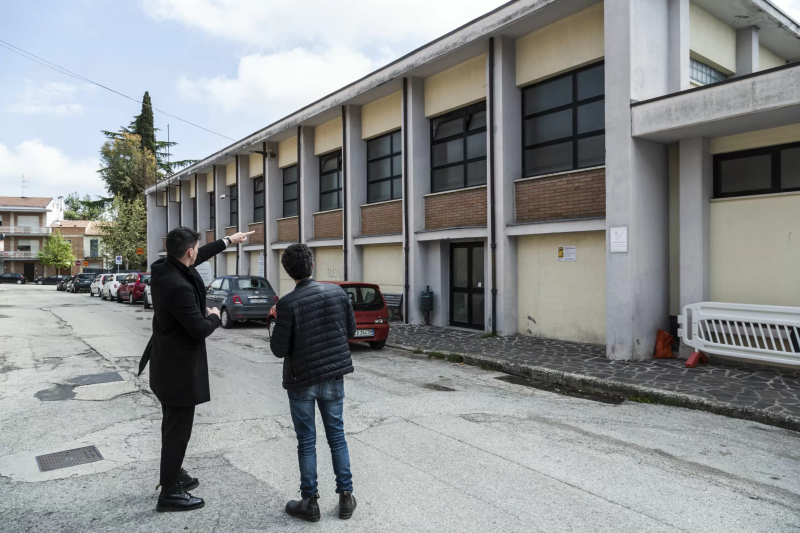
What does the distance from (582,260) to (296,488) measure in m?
8.64

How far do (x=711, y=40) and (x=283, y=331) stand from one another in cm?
1152

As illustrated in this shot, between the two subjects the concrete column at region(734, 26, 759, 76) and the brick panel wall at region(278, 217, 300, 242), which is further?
the brick panel wall at region(278, 217, 300, 242)

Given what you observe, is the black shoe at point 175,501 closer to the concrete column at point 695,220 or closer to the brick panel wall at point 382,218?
the concrete column at point 695,220

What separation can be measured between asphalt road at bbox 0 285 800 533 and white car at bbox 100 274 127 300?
2358cm

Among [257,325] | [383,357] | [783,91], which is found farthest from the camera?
[257,325]

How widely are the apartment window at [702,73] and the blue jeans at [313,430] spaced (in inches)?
412

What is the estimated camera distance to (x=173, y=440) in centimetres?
380

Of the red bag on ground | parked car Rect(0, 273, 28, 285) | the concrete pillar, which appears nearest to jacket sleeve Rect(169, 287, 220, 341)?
the red bag on ground

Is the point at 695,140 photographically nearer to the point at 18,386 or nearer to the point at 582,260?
the point at 582,260

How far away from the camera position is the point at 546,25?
1193 cm

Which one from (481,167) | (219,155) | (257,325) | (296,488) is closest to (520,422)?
(296,488)

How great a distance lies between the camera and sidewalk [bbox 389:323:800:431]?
6.65m

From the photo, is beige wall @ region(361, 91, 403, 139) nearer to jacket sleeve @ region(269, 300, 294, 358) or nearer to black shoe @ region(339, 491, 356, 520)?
jacket sleeve @ region(269, 300, 294, 358)

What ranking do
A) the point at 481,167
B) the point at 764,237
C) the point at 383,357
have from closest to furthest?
the point at 764,237 < the point at 383,357 < the point at 481,167
